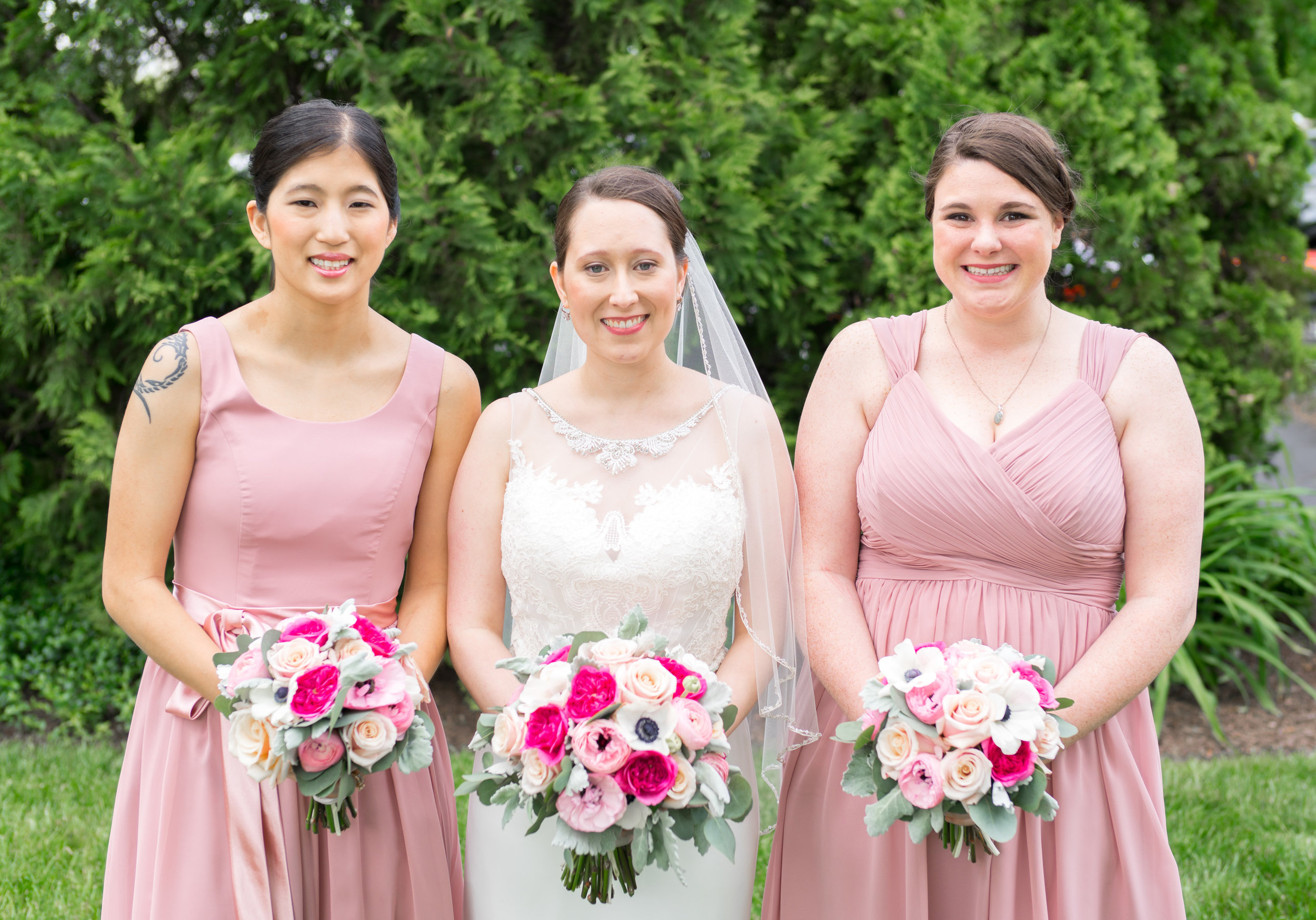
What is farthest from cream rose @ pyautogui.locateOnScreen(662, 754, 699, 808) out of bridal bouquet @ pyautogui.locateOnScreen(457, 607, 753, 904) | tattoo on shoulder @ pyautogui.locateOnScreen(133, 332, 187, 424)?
tattoo on shoulder @ pyautogui.locateOnScreen(133, 332, 187, 424)

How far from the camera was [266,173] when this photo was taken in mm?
2973

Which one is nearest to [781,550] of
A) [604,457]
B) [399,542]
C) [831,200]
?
[604,457]

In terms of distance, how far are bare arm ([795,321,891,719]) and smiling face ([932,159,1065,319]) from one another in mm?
335

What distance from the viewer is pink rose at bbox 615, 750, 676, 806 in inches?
92.5

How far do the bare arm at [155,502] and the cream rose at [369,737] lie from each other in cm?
60

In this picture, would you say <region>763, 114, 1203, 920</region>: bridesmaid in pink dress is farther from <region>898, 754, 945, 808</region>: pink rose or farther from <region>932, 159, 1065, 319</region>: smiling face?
<region>898, 754, 945, 808</region>: pink rose

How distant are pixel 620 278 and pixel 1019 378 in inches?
44.8

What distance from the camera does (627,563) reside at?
3.02 metres

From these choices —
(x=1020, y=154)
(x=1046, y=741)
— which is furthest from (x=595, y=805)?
(x=1020, y=154)

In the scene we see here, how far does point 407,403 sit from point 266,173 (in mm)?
711

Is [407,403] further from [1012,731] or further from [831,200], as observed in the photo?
[831,200]

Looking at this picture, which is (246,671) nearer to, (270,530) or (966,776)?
(270,530)

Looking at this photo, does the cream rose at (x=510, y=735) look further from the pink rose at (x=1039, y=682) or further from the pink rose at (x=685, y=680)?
the pink rose at (x=1039, y=682)

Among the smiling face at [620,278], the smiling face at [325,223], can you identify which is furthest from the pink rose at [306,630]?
the smiling face at [620,278]
